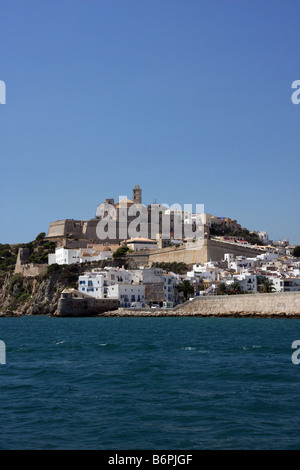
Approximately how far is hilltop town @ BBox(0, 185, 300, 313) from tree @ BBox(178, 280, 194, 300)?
0.12 m

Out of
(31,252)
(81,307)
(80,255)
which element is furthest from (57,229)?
(81,307)

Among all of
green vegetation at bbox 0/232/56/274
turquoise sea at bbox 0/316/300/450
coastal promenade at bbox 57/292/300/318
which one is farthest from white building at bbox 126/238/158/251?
turquoise sea at bbox 0/316/300/450

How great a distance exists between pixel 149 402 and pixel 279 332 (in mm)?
20044

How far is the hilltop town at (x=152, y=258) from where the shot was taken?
62.7 m

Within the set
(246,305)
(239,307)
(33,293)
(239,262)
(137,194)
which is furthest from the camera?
(137,194)

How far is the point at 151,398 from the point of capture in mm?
14922

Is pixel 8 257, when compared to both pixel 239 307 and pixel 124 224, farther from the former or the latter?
pixel 239 307

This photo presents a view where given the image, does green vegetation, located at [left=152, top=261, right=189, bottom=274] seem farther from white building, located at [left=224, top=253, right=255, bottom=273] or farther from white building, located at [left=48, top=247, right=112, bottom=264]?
white building, located at [left=48, top=247, right=112, bottom=264]

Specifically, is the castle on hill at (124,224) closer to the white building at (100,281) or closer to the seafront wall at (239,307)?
the white building at (100,281)

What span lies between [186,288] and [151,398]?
48.0 meters

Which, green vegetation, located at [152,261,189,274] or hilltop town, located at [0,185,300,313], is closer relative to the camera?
hilltop town, located at [0,185,300,313]

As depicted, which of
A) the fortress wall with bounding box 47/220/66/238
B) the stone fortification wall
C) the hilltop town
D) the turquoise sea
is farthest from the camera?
the fortress wall with bounding box 47/220/66/238

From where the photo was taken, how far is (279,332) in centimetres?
3338

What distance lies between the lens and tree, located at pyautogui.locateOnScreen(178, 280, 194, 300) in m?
62.7
